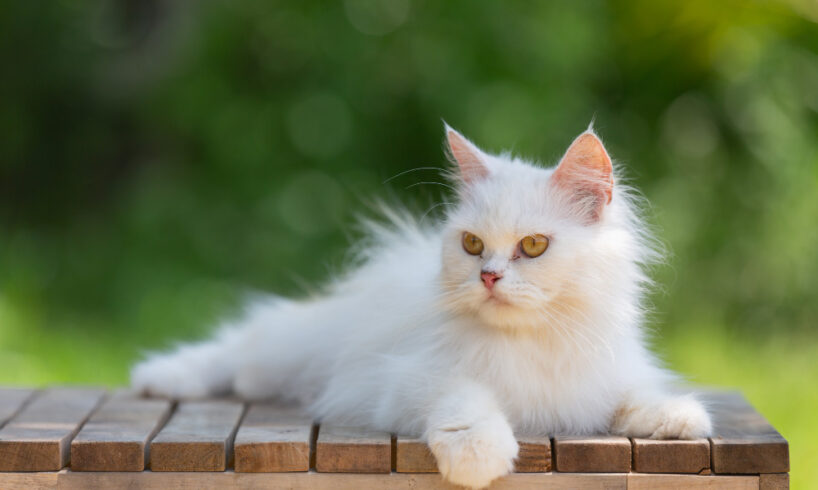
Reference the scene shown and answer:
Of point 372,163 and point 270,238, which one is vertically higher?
point 372,163

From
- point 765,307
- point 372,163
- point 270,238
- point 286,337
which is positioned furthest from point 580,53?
point 286,337

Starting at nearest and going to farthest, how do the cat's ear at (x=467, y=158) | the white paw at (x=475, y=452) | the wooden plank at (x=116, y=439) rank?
the white paw at (x=475, y=452)
the wooden plank at (x=116, y=439)
the cat's ear at (x=467, y=158)

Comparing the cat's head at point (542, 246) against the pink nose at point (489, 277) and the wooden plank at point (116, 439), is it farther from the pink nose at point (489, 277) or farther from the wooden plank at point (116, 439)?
the wooden plank at point (116, 439)

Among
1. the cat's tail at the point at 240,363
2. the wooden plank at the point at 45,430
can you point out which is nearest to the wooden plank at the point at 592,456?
the cat's tail at the point at 240,363

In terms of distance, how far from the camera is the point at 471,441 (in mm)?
1941

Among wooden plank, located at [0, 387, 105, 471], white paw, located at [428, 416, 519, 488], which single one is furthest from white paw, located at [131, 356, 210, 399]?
white paw, located at [428, 416, 519, 488]

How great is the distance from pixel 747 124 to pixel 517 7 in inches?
56.5

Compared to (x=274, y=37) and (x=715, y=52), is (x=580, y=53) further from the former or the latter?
(x=274, y=37)

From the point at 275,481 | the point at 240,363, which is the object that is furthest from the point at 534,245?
the point at 240,363

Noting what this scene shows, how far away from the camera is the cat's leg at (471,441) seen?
6.34ft

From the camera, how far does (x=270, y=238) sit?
18.2 ft

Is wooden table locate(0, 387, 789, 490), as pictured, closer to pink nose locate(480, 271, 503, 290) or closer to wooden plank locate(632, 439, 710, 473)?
wooden plank locate(632, 439, 710, 473)

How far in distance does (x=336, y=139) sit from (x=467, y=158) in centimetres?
338

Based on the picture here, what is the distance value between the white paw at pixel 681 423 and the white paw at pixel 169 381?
1.38m
